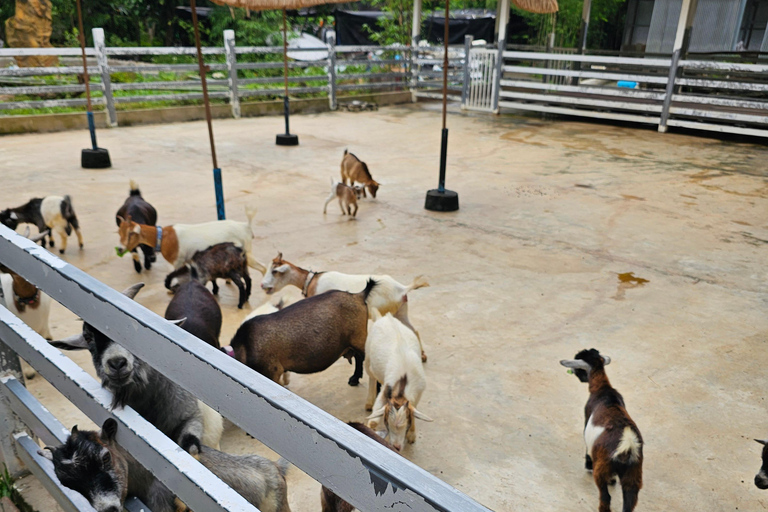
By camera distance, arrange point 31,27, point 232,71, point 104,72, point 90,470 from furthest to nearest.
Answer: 1. point 31,27
2. point 232,71
3. point 104,72
4. point 90,470

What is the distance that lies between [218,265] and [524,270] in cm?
276

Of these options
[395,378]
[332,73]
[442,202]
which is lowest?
[442,202]

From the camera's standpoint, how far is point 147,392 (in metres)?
2.25

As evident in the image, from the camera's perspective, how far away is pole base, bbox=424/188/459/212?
7.38 meters

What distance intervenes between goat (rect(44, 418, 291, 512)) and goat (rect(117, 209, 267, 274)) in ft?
9.23

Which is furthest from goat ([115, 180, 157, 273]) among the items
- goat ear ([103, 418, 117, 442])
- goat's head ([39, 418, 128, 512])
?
goat ear ([103, 418, 117, 442])

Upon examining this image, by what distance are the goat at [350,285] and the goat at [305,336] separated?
0.20 metres

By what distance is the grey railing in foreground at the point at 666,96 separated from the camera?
11961mm

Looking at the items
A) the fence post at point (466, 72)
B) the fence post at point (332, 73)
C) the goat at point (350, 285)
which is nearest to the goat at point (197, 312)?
the goat at point (350, 285)

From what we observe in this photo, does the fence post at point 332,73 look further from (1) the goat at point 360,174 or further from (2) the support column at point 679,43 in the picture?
(1) the goat at point 360,174

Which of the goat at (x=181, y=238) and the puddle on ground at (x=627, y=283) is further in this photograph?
the puddle on ground at (x=627, y=283)

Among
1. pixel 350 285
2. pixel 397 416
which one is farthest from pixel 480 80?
pixel 397 416

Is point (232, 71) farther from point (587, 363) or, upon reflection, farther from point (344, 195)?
point (587, 363)

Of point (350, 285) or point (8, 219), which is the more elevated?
point (8, 219)
